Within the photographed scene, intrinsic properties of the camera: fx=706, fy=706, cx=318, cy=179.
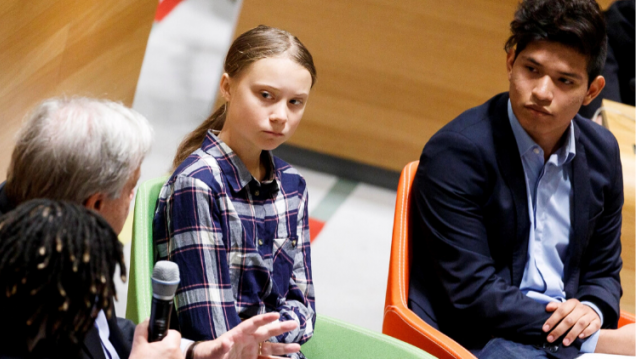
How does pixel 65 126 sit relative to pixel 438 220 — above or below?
above

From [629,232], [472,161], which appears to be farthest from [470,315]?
[629,232]

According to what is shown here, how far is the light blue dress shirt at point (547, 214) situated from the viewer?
1987 millimetres

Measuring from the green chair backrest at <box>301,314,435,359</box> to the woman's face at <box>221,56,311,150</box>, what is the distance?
0.51m

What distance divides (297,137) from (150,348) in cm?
302

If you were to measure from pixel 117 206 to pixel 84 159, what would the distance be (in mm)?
118

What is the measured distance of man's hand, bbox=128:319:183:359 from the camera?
1164 mm

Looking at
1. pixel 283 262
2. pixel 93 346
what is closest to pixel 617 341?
pixel 283 262

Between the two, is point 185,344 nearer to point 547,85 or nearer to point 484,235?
point 484,235

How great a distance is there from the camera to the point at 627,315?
7.06ft

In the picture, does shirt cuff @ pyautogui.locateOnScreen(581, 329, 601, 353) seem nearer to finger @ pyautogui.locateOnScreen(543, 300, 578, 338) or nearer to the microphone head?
finger @ pyautogui.locateOnScreen(543, 300, 578, 338)

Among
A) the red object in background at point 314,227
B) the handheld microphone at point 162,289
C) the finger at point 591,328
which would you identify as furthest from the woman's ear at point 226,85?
the red object in background at point 314,227

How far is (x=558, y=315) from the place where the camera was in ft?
6.24

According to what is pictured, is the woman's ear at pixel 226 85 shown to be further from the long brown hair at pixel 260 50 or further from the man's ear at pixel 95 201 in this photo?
the man's ear at pixel 95 201

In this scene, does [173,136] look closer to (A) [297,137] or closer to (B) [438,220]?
(A) [297,137]
